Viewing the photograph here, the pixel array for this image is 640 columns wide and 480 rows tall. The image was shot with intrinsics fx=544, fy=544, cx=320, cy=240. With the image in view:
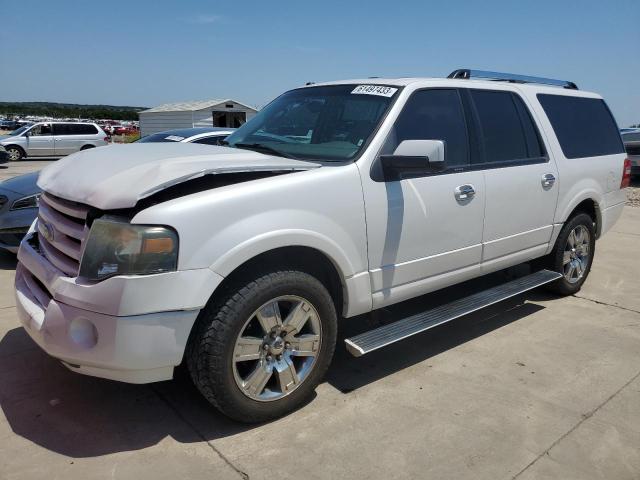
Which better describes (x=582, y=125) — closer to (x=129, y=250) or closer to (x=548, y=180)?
(x=548, y=180)

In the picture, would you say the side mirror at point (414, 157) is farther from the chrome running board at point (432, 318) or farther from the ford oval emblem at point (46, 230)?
the ford oval emblem at point (46, 230)

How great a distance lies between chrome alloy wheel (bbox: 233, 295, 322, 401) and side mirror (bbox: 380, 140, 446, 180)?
0.96 m

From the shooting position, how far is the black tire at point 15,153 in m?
21.4

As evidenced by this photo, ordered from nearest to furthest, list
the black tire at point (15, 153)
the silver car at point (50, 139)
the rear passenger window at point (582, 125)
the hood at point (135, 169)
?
the hood at point (135, 169), the rear passenger window at point (582, 125), the black tire at point (15, 153), the silver car at point (50, 139)

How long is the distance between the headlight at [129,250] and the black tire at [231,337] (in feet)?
1.22

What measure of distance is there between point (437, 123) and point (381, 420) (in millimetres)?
2005

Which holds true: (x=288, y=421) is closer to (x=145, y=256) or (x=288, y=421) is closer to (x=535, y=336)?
(x=145, y=256)

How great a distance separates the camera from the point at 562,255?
4988 mm

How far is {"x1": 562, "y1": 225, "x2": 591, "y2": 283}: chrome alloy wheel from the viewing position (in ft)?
16.7

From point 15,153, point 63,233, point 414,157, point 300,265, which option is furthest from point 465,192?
point 15,153

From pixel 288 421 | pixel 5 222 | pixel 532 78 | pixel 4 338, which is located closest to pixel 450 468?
pixel 288 421

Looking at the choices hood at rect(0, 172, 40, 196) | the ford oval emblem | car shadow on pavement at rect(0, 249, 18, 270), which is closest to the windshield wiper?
the ford oval emblem

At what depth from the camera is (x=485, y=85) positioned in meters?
4.22

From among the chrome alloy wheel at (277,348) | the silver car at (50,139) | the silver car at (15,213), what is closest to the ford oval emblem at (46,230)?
the chrome alloy wheel at (277,348)
